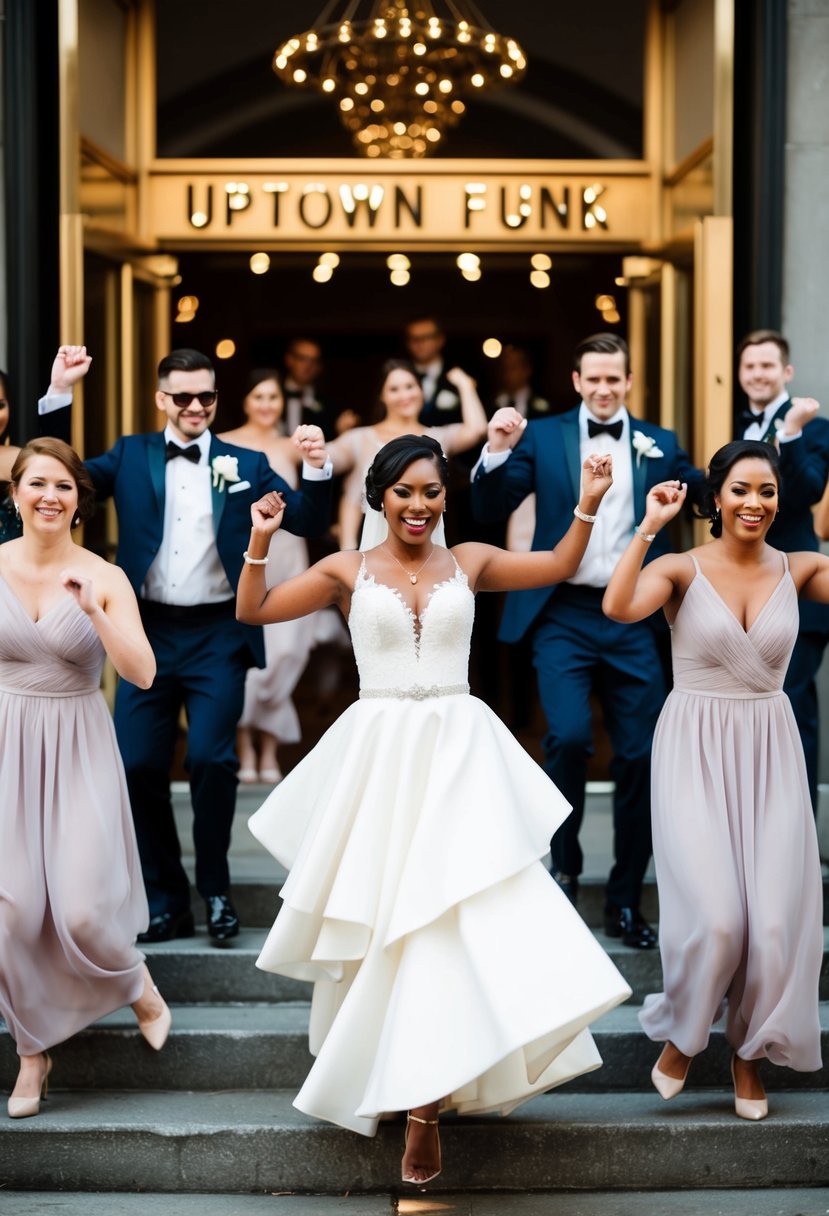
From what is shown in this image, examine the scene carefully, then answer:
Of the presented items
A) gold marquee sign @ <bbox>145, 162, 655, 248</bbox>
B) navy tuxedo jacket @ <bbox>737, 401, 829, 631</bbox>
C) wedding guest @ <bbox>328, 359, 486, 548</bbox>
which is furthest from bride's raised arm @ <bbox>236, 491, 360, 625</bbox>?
gold marquee sign @ <bbox>145, 162, 655, 248</bbox>

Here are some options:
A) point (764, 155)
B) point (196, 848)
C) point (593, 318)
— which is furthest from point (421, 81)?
point (196, 848)

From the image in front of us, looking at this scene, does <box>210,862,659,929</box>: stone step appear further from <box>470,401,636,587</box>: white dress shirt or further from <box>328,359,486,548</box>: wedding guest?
<box>328,359,486,548</box>: wedding guest

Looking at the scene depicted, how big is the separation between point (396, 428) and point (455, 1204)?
13.4ft

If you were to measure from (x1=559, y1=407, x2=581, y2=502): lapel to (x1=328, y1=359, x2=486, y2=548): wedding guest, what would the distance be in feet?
2.98

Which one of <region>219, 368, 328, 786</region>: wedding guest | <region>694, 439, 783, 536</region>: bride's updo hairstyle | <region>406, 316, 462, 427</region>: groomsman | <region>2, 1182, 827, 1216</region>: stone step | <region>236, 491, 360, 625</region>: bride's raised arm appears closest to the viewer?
<region>2, 1182, 827, 1216</region>: stone step

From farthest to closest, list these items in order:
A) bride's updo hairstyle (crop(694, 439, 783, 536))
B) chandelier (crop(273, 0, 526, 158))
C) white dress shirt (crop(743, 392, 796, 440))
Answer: chandelier (crop(273, 0, 526, 158))
white dress shirt (crop(743, 392, 796, 440))
bride's updo hairstyle (crop(694, 439, 783, 536))

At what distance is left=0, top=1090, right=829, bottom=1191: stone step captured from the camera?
16.7 ft

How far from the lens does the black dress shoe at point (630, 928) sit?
6.08m

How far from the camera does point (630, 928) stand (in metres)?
6.11

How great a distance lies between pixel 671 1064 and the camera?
17.3 ft

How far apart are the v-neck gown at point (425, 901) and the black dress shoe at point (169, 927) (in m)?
1.21

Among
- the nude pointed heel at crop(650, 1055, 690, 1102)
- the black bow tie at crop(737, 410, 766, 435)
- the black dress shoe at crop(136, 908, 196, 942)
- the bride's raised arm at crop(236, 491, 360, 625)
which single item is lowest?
the nude pointed heel at crop(650, 1055, 690, 1102)

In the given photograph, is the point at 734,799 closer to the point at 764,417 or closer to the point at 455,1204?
the point at 455,1204

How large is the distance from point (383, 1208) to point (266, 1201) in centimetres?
35
